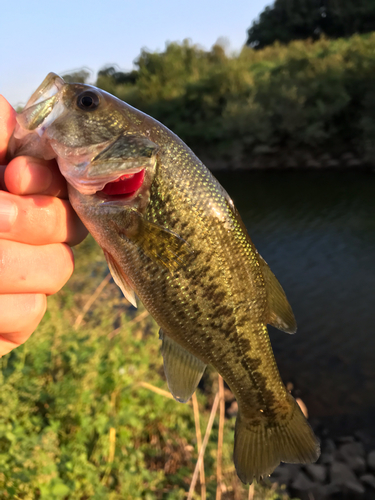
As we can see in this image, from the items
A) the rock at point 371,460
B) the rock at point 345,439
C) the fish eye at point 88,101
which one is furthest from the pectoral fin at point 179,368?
the rock at point 345,439

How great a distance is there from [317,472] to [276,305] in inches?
213

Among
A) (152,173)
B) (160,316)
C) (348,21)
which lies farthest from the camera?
(348,21)

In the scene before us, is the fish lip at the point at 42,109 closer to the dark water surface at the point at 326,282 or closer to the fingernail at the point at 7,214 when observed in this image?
the fingernail at the point at 7,214

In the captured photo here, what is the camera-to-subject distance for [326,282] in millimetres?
11047

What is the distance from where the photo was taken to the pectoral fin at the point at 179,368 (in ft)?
6.59

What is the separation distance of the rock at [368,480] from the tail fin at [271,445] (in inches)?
197

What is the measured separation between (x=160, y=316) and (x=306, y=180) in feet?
77.1

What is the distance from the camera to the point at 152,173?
1.79 m

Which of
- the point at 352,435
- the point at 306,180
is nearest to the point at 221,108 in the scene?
the point at 306,180

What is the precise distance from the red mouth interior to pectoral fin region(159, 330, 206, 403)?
0.83 metres

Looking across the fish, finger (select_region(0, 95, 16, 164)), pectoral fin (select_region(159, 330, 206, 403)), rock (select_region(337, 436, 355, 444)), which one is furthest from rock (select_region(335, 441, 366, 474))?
finger (select_region(0, 95, 16, 164))

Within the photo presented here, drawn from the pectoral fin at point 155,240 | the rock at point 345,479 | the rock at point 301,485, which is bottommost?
the rock at point 345,479

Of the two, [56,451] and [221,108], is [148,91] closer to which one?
[221,108]

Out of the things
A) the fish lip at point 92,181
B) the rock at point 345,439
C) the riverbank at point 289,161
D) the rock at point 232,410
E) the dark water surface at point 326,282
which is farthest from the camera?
the riverbank at point 289,161
